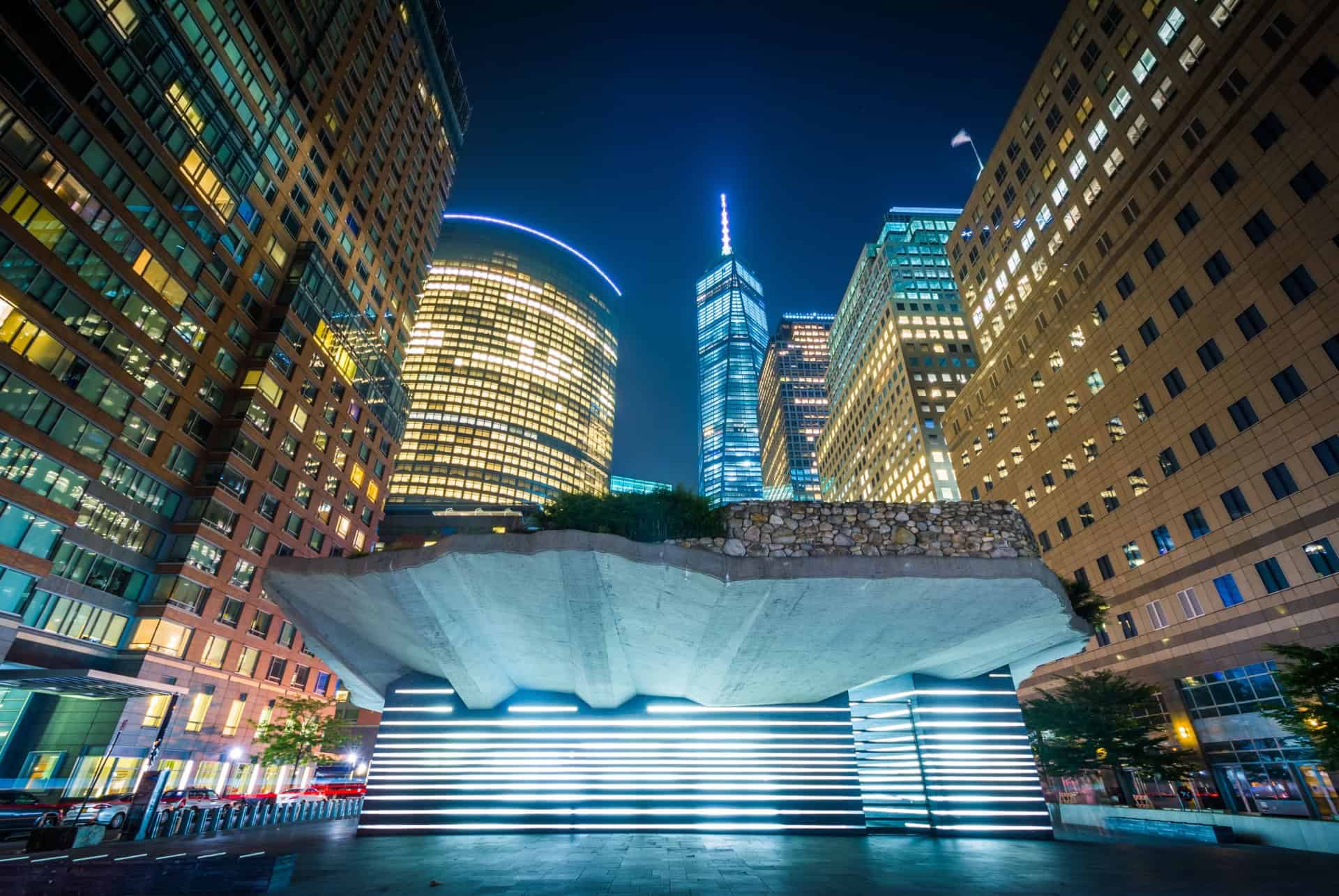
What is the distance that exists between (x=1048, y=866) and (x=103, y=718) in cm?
4721

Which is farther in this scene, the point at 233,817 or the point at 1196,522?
the point at 1196,522

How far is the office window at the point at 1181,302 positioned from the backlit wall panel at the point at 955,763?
2973 cm

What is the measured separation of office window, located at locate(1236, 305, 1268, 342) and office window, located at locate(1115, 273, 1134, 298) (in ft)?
28.6

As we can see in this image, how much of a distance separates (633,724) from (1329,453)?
33.6 meters

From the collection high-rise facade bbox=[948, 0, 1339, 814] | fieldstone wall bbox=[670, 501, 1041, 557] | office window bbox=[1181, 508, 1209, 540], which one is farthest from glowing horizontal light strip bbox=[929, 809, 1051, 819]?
office window bbox=[1181, 508, 1209, 540]

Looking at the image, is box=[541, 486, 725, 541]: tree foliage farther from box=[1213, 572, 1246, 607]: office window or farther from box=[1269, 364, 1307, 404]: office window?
box=[1213, 572, 1246, 607]: office window

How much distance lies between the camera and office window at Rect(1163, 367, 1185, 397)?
3550 centimetres

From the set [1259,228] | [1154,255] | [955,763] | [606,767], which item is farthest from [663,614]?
[1154,255]

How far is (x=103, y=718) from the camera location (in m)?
34.5

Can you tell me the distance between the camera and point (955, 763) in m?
18.9

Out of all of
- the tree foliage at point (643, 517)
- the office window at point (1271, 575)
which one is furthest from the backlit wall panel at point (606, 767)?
the office window at point (1271, 575)

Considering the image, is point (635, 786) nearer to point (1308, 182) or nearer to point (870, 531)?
point (870, 531)

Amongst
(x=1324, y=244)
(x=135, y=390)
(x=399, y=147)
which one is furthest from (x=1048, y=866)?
(x=399, y=147)

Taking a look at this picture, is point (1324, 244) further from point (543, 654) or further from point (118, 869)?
point (118, 869)
